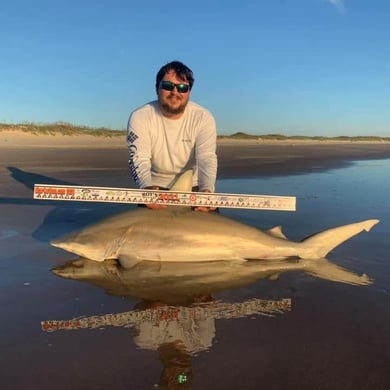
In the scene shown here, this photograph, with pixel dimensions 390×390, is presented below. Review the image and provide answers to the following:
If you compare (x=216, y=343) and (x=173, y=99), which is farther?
(x=173, y=99)

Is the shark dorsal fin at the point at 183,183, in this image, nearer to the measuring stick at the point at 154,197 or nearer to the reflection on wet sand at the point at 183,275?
the measuring stick at the point at 154,197

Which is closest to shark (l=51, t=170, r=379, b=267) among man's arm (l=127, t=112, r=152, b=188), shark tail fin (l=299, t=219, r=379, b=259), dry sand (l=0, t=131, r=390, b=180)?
shark tail fin (l=299, t=219, r=379, b=259)

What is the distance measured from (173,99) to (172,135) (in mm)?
495

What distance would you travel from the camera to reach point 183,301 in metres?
3.76

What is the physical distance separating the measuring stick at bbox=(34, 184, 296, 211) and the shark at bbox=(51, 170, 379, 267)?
1.11 ft

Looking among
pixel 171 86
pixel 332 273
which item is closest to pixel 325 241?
pixel 332 273

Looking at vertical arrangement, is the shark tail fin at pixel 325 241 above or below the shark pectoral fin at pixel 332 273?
above

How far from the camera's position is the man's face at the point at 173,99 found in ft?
19.9

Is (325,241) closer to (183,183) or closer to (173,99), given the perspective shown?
(183,183)

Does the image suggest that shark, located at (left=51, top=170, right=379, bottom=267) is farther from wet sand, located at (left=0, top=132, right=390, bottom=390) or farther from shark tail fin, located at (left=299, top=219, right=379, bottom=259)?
wet sand, located at (left=0, top=132, right=390, bottom=390)

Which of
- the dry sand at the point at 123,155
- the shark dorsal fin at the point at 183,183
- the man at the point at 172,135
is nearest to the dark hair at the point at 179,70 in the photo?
the man at the point at 172,135

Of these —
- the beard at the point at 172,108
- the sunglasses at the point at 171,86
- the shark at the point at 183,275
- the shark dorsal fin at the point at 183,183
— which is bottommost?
the shark at the point at 183,275

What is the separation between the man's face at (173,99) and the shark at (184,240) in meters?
1.75

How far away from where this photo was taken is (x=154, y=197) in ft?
17.4
